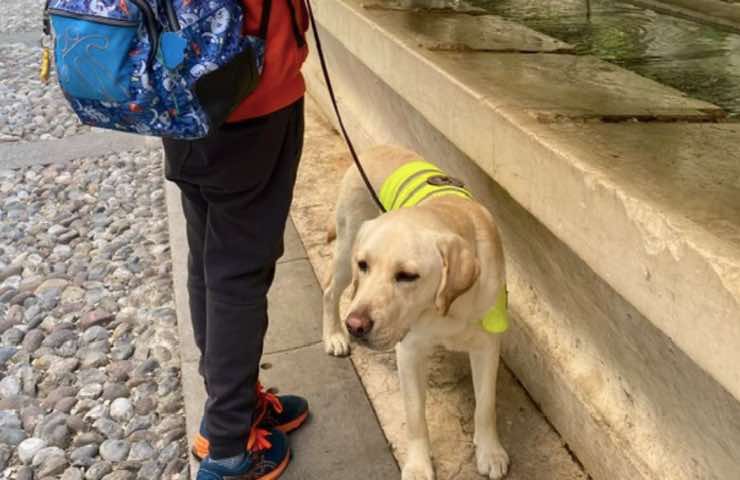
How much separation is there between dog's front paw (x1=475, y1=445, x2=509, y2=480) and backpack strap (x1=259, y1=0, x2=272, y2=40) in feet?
5.02

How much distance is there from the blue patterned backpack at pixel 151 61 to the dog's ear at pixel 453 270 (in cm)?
77

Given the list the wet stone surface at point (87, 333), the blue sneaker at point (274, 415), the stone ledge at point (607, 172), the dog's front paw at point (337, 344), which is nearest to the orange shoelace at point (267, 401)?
the blue sneaker at point (274, 415)

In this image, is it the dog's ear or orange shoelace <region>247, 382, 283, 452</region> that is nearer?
the dog's ear

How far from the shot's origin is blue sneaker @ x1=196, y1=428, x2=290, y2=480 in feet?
8.54

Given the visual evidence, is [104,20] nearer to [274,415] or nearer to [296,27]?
[296,27]

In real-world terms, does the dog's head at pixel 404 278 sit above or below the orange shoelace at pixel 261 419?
above

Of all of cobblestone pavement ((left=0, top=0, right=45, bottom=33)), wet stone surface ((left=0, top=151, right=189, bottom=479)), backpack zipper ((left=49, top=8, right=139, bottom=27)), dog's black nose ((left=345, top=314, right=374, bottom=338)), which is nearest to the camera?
backpack zipper ((left=49, top=8, right=139, bottom=27))

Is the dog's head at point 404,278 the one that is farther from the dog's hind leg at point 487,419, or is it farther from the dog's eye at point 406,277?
the dog's hind leg at point 487,419

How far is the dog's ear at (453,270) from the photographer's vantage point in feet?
7.64

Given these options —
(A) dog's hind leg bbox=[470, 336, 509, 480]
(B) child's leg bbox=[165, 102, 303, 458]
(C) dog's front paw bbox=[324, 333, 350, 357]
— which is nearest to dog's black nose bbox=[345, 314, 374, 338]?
(B) child's leg bbox=[165, 102, 303, 458]

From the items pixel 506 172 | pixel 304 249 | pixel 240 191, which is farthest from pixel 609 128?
pixel 304 249

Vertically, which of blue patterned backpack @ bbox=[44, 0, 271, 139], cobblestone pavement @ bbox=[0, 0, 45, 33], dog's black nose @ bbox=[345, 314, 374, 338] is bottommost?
cobblestone pavement @ bbox=[0, 0, 45, 33]

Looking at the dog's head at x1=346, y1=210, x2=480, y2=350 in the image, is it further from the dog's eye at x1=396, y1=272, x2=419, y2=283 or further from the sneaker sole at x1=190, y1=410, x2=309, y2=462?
the sneaker sole at x1=190, y1=410, x2=309, y2=462

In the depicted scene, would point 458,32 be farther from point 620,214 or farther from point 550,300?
point 620,214
